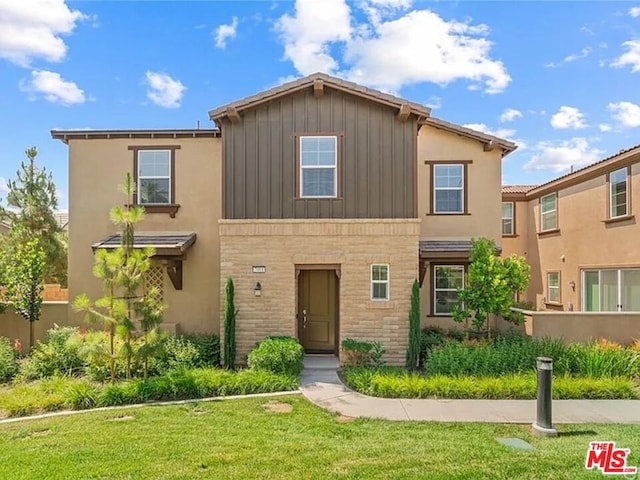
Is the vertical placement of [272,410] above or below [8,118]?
below

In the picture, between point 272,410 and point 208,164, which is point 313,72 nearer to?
point 208,164

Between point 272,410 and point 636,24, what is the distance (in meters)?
13.6

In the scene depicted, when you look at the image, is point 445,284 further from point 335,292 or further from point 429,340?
point 335,292

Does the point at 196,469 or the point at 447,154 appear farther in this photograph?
the point at 447,154

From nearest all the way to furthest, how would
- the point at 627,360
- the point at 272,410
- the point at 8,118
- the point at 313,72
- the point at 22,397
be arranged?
the point at 272,410 < the point at 22,397 < the point at 627,360 < the point at 313,72 < the point at 8,118

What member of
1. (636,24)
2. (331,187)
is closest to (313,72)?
(331,187)

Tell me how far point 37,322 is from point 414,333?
35.8ft

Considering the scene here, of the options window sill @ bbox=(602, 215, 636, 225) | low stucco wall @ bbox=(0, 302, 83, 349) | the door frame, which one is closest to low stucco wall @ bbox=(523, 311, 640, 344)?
window sill @ bbox=(602, 215, 636, 225)

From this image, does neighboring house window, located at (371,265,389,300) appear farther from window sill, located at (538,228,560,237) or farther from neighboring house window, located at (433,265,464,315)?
window sill, located at (538,228,560,237)

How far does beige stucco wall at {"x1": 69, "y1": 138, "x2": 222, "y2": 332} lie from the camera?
44.1 ft

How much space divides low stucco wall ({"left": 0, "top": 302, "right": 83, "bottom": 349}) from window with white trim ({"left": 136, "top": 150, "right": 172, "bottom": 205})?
415 centimetres

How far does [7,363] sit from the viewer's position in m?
10.5

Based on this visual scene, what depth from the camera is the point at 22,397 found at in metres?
8.48
